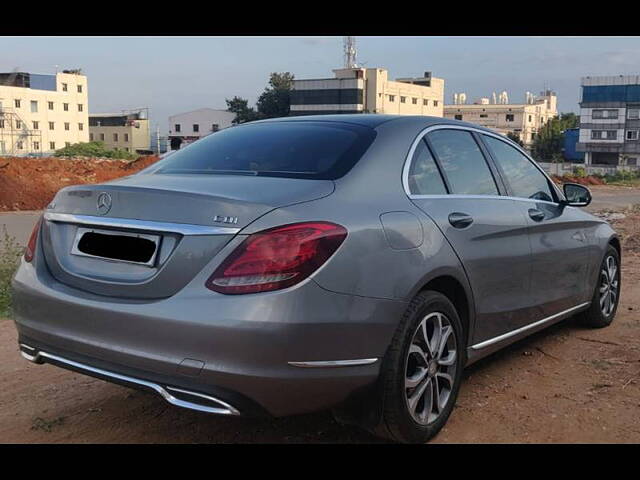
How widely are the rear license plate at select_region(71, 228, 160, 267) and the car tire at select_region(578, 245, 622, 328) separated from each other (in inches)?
151

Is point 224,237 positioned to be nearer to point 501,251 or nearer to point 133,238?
point 133,238

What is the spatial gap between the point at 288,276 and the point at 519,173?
2.47 meters

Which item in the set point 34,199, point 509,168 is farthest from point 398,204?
point 34,199

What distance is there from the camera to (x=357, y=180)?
3078 mm

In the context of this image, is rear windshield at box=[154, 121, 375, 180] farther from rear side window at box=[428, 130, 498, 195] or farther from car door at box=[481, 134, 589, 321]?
car door at box=[481, 134, 589, 321]

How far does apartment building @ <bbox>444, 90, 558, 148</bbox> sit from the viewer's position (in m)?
111

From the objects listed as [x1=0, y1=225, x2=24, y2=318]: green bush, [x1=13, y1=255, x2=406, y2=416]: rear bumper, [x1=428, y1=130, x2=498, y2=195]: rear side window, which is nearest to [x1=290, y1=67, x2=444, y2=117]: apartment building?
[x1=0, y1=225, x2=24, y2=318]: green bush

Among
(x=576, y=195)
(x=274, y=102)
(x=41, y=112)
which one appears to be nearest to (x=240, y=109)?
(x=274, y=102)

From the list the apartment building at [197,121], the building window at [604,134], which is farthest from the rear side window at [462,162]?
the apartment building at [197,121]

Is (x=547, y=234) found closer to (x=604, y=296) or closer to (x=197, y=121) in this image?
(x=604, y=296)

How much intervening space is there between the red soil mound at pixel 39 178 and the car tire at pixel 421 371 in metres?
15.5

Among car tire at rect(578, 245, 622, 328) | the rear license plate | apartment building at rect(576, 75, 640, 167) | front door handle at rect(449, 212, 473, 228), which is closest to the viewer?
the rear license plate

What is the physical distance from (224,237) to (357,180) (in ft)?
2.47

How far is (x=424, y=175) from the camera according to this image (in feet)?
11.5
